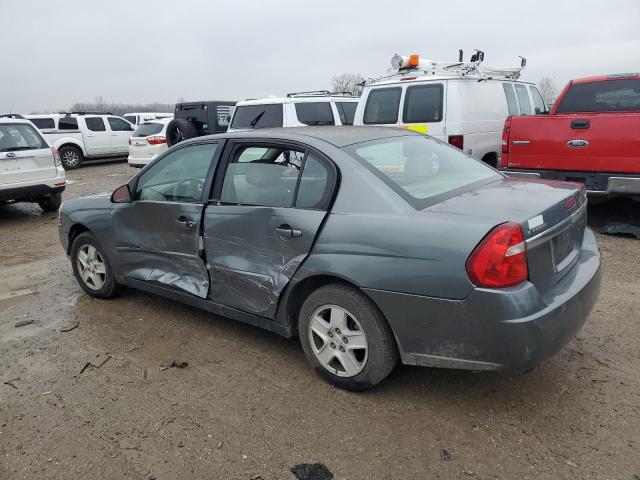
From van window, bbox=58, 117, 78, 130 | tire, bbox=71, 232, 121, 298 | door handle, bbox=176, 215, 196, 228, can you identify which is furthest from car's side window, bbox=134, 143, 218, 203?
van window, bbox=58, 117, 78, 130

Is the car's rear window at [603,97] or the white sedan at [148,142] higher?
the car's rear window at [603,97]

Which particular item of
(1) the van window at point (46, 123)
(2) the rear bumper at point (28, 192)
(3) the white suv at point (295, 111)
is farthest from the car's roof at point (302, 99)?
(1) the van window at point (46, 123)

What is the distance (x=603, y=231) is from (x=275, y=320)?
4927mm

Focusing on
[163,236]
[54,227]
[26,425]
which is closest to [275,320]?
[163,236]

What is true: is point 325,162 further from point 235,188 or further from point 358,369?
point 358,369

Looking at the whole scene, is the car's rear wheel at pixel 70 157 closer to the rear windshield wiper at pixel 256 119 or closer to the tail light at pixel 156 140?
the tail light at pixel 156 140

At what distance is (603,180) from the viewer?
19.4 ft

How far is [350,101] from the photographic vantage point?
1017 cm

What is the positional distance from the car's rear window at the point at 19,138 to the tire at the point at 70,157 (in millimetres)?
8886

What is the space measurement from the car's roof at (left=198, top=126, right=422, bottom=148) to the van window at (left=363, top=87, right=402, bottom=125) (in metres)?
4.44

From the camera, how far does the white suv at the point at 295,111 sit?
954 centimetres

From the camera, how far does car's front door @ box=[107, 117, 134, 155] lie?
18.2 meters

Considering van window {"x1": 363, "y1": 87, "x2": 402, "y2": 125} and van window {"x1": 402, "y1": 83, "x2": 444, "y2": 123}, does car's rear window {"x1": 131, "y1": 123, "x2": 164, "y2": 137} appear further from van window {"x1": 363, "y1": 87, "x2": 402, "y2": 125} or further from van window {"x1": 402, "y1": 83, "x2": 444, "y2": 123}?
van window {"x1": 402, "y1": 83, "x2": 444, "y2": 123}

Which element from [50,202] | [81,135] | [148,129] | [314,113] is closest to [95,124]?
[81,135]
